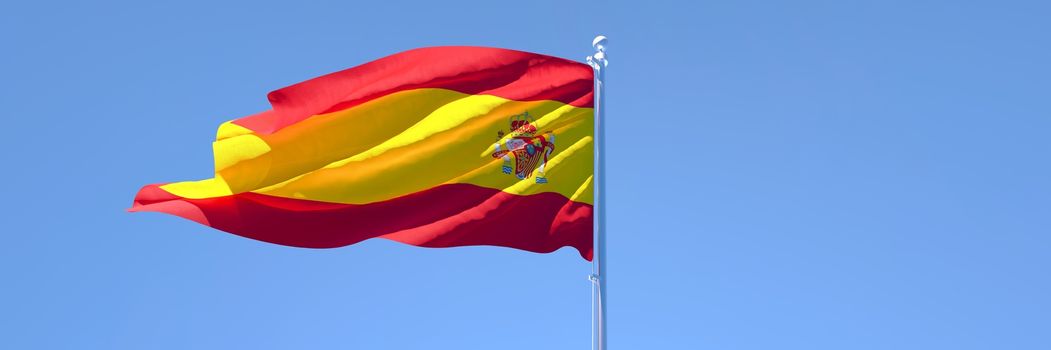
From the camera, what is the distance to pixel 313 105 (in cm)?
1639

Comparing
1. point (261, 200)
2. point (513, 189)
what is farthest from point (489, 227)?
point (261, 200)

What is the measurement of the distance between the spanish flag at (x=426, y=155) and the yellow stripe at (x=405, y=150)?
0.01m

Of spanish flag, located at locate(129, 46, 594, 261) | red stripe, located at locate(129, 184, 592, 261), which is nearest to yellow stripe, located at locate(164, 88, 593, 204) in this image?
spanish flag, located at locate(129, 46, 594, 261)

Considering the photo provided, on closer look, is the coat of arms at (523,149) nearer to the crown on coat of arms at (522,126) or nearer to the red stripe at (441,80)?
the crown on coat of arms at (522,126)

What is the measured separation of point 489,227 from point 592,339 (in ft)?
6.45

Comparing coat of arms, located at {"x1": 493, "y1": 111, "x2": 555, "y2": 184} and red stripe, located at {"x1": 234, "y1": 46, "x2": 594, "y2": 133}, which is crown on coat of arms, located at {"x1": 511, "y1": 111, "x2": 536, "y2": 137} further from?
red stripe, located at {"x1": 234, "y1": 46, "x2": 594, "y2": 133}

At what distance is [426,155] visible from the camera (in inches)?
664

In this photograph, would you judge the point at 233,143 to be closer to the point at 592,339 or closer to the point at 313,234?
the point at 313,234

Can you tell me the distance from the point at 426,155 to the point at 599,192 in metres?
2.26

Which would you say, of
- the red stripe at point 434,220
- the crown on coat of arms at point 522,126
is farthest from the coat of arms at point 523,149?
the red stripe at point 434,220

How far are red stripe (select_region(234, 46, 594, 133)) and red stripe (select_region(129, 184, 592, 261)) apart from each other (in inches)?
43.5

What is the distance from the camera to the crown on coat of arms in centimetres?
1709

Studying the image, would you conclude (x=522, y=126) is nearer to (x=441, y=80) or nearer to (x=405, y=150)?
(x=441, y=80)

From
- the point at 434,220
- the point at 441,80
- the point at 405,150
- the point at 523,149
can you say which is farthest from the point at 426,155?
the point at 523,149
